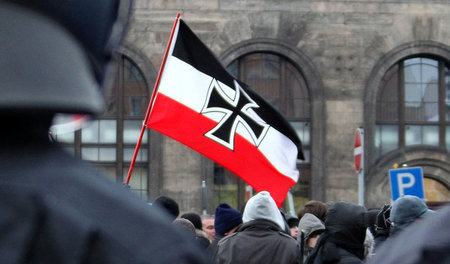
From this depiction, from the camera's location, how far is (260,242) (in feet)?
16.7

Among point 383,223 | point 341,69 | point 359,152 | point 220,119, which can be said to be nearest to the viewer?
point 383,223

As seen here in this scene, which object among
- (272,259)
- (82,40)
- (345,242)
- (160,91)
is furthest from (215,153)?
(82,40)

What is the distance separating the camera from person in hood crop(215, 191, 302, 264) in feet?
16.6

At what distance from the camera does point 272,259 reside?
5039 mm

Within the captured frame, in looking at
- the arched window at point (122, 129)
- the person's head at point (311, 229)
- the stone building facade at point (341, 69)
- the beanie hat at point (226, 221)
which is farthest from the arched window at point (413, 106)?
the person's head at point (311, 229)

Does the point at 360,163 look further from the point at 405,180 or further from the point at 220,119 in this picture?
the point at 220,119

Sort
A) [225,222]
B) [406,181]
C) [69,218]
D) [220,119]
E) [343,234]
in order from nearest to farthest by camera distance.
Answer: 1. [69,218]
2. [343,234]
3. [225,222]
4. [220,119]
5. [406,181]

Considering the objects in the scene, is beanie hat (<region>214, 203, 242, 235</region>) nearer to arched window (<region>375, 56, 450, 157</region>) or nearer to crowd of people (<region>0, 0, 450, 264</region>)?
crowd of people (<region>0, 0, 450, 264</region>)

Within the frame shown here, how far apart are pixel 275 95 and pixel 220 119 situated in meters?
14.6

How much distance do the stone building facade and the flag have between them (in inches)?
557

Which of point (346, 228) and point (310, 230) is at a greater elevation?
point (346, 228)

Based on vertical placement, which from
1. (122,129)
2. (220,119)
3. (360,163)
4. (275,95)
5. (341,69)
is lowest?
(360,163)

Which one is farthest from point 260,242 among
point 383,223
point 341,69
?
point 341,69

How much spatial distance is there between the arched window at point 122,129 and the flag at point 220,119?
14.3m
